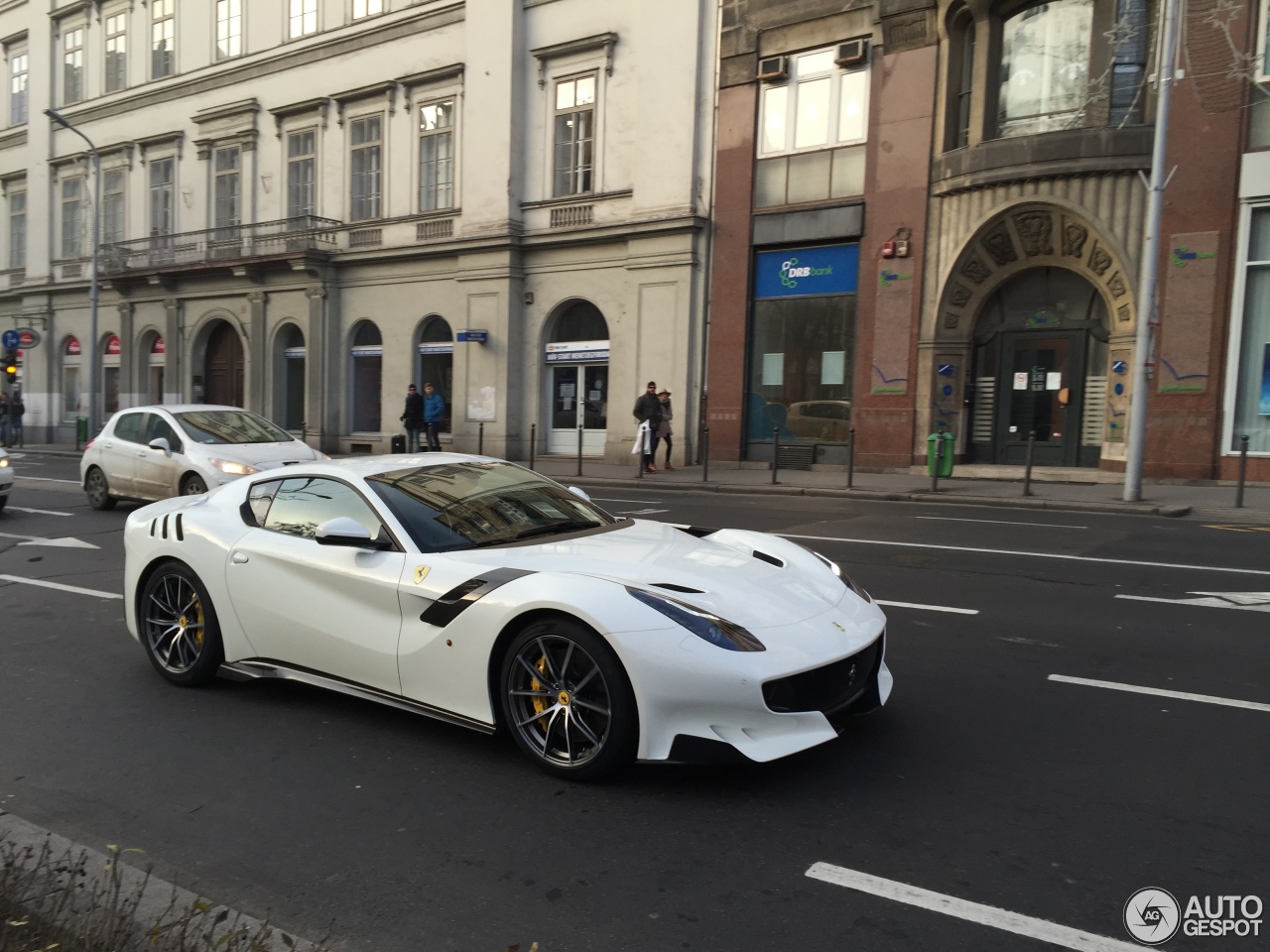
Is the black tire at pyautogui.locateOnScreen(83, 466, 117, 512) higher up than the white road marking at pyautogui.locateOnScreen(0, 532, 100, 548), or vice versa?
the black tire at pyautogui.locateOnScreen(83, 466, 117, 512)

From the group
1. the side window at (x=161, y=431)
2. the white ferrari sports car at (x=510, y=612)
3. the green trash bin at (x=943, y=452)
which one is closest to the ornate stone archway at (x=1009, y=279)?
the green trash bin at (x=943, y=452)

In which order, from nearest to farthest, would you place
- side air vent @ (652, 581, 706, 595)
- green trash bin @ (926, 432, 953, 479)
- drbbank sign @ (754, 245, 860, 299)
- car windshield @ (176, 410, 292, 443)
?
side air vent @ (652, 581, 706, 595) < car windshield @ (176, 410, 292, 443) < green trash bin @ (926, 432, 953, 479) < drbbank sign @ (754, 245, 860, 299)

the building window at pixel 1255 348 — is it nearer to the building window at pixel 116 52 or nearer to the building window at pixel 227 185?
the building window at pixel 227 185

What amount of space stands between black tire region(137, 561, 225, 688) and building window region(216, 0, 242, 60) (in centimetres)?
3113

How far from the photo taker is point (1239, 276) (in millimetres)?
16891

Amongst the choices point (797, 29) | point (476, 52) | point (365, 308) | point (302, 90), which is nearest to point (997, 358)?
point (797, 29)

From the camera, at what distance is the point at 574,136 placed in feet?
81.6

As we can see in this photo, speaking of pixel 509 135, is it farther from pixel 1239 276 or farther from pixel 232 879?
pixel 232 879

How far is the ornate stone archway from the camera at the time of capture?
1831 centimetres

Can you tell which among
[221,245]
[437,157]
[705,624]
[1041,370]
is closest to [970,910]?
[705,624]

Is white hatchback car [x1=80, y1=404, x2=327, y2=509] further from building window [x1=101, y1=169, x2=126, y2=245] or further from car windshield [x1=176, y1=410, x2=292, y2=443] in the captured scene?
building window [x1=101, y1=169, x2=126, y2=245]

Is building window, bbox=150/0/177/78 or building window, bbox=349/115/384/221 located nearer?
building window, bbox=349/115/384/221

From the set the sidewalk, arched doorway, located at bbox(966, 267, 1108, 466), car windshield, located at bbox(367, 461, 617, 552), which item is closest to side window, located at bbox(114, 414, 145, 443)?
the sidewalk

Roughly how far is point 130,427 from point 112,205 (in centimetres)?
2720
